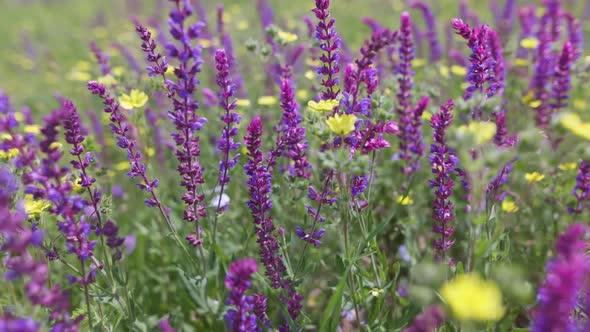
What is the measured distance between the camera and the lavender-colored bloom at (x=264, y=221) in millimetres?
2684

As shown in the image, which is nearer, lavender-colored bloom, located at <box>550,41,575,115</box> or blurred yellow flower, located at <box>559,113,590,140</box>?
blurred yellow flower, located at <box>559,113,590,140</box>

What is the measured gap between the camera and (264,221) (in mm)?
2779

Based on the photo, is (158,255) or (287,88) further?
(158,255)

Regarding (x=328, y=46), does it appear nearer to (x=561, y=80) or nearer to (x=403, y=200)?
(x=403, y=200)

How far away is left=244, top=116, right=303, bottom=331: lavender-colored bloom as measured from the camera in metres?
2.68

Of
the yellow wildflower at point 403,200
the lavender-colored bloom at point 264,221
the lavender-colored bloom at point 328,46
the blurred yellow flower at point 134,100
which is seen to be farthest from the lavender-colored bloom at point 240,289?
the blurred yellow flower at point 134,100

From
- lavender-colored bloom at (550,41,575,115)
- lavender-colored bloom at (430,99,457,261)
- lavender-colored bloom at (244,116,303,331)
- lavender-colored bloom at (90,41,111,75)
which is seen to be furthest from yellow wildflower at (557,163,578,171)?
lavender-colored bloom at (90,41,111,75)

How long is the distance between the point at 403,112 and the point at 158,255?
2.61 metres

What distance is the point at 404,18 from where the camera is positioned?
3570mm

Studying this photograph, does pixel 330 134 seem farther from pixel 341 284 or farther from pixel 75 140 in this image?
pixel 75 140

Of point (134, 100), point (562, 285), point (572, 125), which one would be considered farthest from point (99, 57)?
point (562, 285)

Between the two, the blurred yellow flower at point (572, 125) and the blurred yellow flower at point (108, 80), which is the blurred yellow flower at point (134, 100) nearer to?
the blurred yellow flower at point (108, 80)

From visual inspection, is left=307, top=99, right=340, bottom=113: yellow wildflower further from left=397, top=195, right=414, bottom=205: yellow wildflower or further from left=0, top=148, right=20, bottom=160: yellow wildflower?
left=0, top=148, right=20, bottom=160: yellow wildflower

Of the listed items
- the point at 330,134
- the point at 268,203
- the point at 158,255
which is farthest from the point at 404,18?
the point at 158,255
